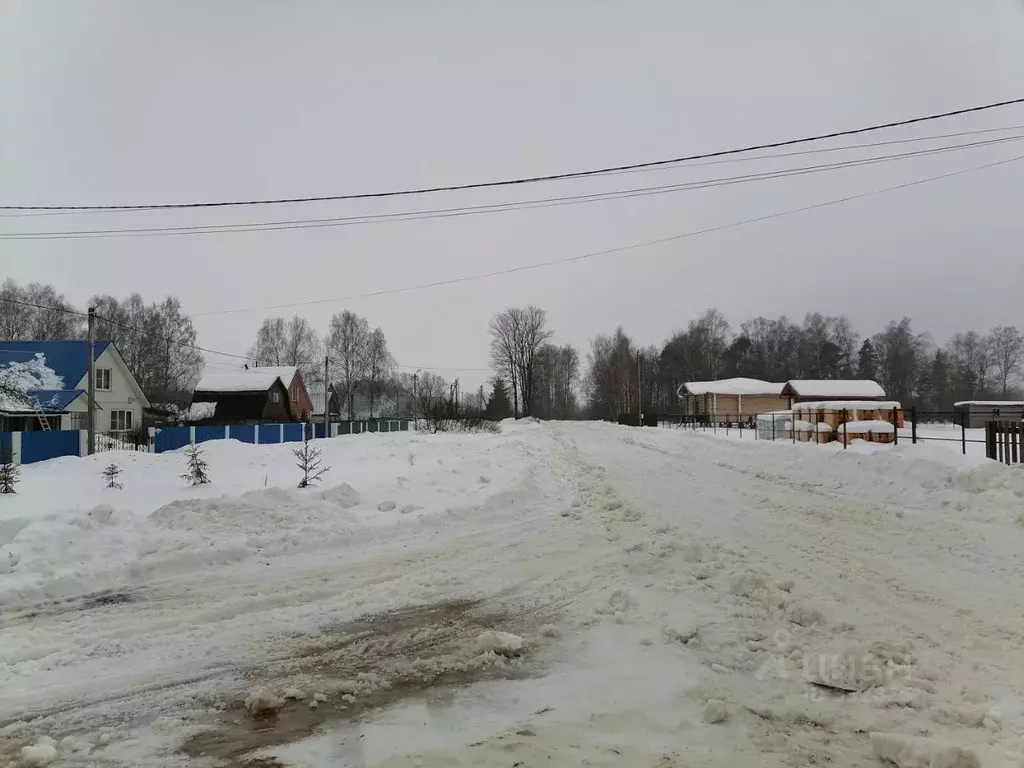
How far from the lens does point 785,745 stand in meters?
3.25

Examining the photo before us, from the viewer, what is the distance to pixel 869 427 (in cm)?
1955

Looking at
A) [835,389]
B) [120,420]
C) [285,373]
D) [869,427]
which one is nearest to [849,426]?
[869,427]

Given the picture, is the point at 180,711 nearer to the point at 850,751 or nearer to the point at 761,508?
the point at 850,751

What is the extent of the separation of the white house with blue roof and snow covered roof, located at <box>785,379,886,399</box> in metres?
52.5

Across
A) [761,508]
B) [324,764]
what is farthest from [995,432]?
[324,764]

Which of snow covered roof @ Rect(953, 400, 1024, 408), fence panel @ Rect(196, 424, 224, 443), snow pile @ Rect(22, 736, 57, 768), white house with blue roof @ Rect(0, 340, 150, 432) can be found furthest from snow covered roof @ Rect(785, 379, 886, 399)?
snow pile @ Rect(22, 736, 57, 768)

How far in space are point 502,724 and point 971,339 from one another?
21.1m

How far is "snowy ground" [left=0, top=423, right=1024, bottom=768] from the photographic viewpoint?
337 centimetres

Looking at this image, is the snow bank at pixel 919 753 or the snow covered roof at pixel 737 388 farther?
the snow covered roof at pixel 737 388

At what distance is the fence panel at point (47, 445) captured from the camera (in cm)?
1956

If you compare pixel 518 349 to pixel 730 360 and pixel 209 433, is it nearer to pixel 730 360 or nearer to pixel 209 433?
pixel 730 360

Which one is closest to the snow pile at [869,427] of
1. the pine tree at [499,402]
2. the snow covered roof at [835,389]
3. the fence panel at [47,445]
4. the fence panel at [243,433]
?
the fence panel at [243,433]

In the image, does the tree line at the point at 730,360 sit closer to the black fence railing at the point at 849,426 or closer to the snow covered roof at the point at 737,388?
the snow covered roof at the point at 737,388

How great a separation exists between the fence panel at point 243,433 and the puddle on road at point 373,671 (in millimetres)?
25843
